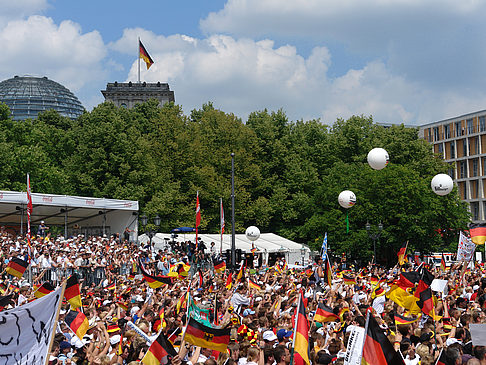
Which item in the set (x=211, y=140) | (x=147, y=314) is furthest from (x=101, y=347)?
(x=211, y=140)

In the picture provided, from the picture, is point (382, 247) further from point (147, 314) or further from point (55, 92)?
point (55, 92)

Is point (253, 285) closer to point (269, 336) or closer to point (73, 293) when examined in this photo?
point (73, 293)

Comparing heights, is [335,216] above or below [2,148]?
below

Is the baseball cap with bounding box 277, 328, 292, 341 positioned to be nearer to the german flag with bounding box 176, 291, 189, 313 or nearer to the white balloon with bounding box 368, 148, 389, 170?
the german flag with bounding box 176, 291, 189, 313

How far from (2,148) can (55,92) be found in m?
122

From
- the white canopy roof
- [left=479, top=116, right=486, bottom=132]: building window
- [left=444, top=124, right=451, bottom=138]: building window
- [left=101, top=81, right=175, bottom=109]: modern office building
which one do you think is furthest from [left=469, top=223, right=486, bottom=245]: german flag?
[left=101, top=81, right=175, bottom=109]: modern office building

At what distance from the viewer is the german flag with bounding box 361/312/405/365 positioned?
6887mm

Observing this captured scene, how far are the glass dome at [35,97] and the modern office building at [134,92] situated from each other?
18.1 meters

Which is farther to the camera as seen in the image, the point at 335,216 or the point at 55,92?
the point at 55,92

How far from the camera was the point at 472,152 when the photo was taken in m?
96.9

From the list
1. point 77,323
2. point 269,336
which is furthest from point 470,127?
point 77,323

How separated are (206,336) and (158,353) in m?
0.85

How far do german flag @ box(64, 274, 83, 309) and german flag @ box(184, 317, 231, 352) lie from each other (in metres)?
5.07

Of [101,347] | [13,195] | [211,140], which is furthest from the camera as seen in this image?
[211,140]
